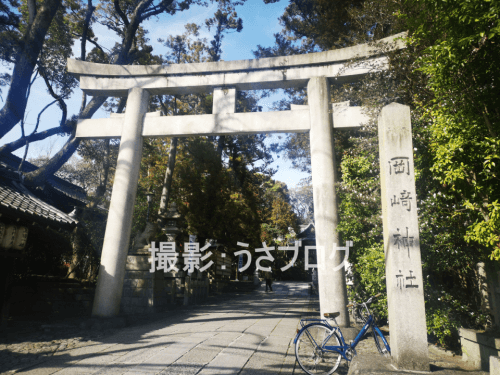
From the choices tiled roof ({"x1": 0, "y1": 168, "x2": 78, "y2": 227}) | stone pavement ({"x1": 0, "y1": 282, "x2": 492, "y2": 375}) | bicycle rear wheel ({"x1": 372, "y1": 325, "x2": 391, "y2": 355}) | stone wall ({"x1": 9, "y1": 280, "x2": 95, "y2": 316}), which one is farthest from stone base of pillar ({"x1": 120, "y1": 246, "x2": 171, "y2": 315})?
bicycle rear wheel ({"x1": 372, "y1": 325, "x2": 391, "y2": 355})

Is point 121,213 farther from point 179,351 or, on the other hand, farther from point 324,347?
point 324,347

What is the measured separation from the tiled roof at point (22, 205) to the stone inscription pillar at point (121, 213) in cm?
101

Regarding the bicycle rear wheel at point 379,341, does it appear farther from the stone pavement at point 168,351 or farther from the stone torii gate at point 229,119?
the stone torii gate at point 229,119

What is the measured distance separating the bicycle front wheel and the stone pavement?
0.17m

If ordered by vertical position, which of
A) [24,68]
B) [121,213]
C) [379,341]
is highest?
[24,68]

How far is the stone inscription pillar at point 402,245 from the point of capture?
3857 mm

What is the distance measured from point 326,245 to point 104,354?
4.64m

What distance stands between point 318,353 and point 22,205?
6.35 metres

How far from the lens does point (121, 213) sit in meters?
8.16

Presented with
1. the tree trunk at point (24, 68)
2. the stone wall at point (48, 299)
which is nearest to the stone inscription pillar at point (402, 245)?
the tree trunk at point (24, 68)

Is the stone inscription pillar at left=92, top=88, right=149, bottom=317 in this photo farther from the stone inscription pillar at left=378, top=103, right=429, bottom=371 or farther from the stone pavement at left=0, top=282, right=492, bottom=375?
the stone inscription pillar at left=378, top=103, right=429, bottom=371

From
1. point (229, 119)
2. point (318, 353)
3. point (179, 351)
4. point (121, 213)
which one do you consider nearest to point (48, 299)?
point (121, 213)

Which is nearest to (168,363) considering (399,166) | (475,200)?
(399,166)

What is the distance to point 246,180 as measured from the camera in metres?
19.4
